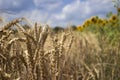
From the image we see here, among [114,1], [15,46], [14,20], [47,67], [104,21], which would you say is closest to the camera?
[14,20]

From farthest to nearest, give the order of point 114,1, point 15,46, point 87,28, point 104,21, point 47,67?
1. point 87,28
2. point 104,21
3. point 114,1
4. point 15,46
5. point 47,67

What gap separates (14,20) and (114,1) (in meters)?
7.48

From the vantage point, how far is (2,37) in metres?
2.22

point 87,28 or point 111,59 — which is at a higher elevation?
point 87,28

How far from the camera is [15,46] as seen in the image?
2506mm

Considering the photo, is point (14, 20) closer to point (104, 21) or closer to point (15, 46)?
point (15, 46)

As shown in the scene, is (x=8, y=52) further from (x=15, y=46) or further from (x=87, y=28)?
(x=87, y=28)

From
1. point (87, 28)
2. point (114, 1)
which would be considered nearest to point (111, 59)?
point (114, 1)

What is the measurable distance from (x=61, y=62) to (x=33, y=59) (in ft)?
0.88

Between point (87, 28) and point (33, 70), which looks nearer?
point (33, 70)

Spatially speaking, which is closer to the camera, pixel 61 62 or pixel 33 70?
pixel 33 70

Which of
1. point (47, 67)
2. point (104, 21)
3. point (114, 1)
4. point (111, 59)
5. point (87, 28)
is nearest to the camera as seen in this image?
point (47, 67)

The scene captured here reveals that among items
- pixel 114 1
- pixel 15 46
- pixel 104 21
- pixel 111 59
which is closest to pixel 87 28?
pixel 104 21

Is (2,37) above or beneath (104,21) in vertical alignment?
beneath
